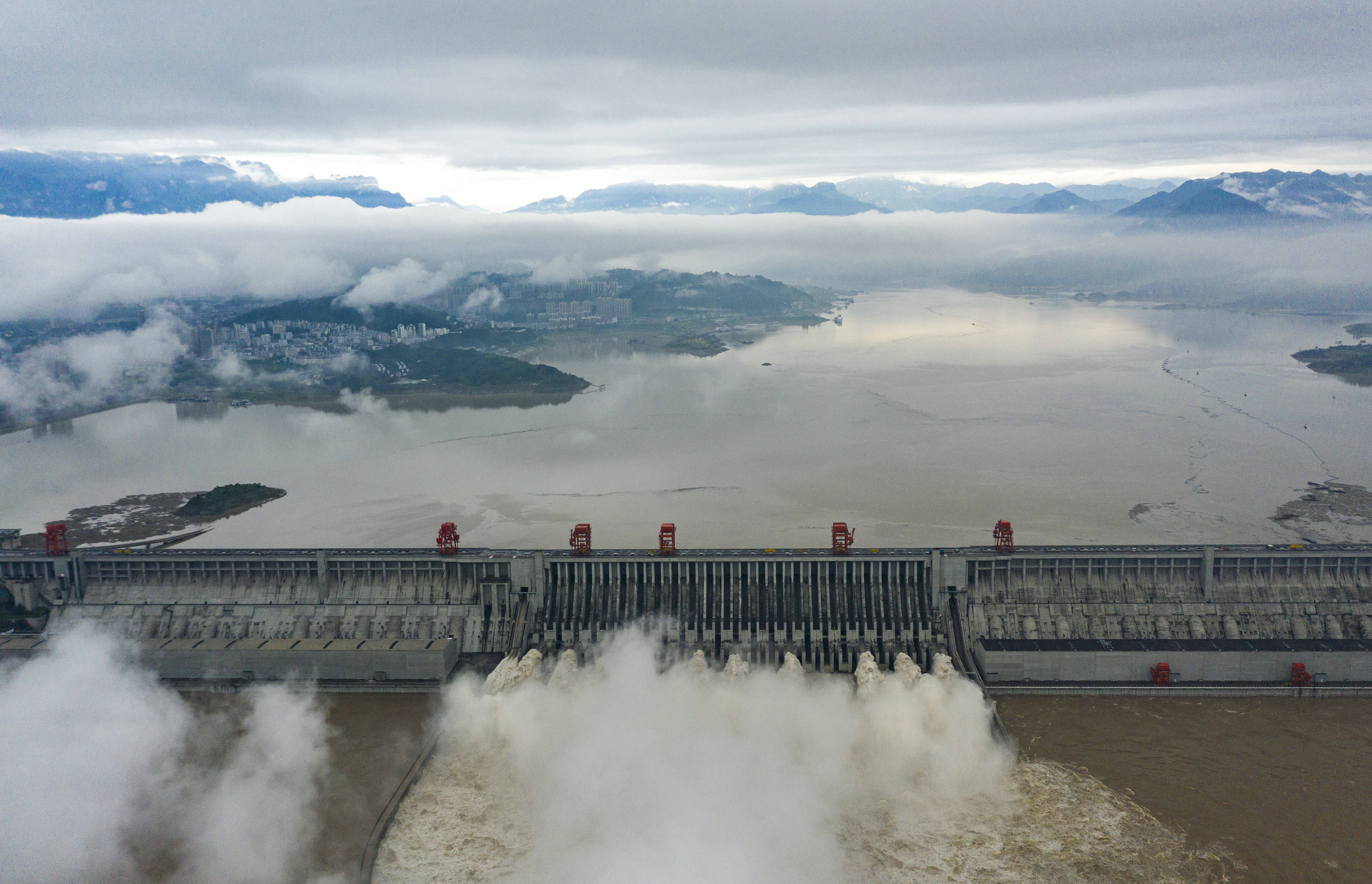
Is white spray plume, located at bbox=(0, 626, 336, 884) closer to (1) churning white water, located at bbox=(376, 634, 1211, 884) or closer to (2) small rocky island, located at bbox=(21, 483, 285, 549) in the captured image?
(1) churning white water, located at bbox=(376, 634, 1211, 884)

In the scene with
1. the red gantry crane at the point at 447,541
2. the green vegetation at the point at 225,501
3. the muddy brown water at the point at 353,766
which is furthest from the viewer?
the green vegetation at the point at 225,501

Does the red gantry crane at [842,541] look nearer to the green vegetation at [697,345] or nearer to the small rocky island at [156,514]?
the small rocky island at [156,514]

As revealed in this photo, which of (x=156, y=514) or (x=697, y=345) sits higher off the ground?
(x=697, y=345)

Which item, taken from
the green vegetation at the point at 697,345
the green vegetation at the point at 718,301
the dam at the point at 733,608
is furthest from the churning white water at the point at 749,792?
the green vegetation at the point at 718,301

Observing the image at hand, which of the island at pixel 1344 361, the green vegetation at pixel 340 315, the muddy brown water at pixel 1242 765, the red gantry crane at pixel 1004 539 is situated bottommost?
the muddy brown water at pixel 1242 765

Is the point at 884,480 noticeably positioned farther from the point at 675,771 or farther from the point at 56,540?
the point at 56,540

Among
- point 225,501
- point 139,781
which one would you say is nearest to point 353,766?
point 139,781

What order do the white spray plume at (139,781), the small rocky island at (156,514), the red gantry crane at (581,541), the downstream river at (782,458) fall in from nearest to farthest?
the white spray plume at (139,781) → the red gantry crane at (581,541) → the downstream river at (782,458) → the small rocky island at (156,514)
